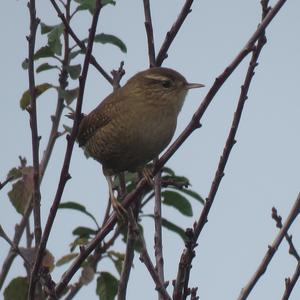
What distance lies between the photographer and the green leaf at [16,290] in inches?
152

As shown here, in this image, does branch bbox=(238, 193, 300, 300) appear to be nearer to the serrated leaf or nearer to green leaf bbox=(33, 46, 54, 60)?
the serrated leaf

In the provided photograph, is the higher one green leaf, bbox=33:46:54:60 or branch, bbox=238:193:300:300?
green leaf, bbox=33:46:54:60

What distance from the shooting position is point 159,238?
3.28 meters

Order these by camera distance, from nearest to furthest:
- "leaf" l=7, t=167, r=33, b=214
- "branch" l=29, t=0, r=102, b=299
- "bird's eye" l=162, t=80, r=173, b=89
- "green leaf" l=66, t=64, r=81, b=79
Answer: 1. "branch" l=29, t=0, r=102, b=299
2. "leaf" l=7, t=167, r=33, b=214
3. "green leaf" l=66, t=64, r=81, b=79
4. "bird's eye" l=162, t=80, r=173, b=89

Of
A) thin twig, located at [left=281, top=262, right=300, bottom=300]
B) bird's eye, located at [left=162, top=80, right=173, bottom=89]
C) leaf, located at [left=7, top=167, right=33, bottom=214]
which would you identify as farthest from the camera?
bird's eye, located at [left=162, top=80, right=173, bottom=89]

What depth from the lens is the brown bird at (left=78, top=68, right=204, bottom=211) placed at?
4223 millimetres

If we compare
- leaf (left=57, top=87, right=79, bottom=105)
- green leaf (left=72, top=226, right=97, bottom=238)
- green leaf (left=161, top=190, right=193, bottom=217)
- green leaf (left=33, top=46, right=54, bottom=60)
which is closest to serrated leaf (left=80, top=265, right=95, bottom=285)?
green leaf (left=72, top=226, right=97, bottom=238)

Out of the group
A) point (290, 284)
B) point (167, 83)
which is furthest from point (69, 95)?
point (290, 284)

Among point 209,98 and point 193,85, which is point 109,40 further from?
point 209,98

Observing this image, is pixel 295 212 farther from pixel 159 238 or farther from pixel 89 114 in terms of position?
pixel 89 114

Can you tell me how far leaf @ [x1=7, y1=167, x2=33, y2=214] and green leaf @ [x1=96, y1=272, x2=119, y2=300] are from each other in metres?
0.65

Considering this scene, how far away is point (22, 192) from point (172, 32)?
119 centimetres

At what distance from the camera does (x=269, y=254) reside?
279cm

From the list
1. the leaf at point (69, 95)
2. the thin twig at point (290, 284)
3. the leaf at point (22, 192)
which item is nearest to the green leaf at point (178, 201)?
the leaf at point (69, 95)
